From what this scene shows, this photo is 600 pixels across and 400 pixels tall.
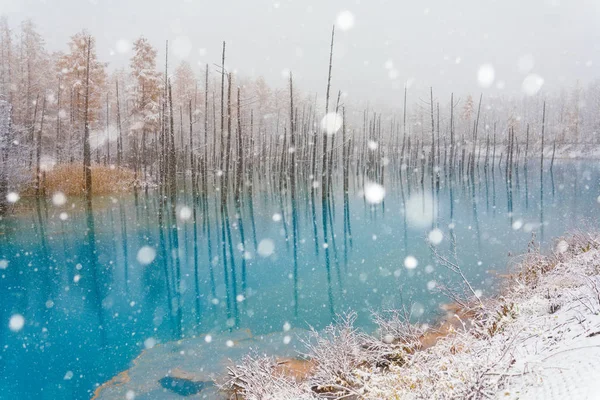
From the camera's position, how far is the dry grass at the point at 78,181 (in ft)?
90.4

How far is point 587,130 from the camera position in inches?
A: 3312

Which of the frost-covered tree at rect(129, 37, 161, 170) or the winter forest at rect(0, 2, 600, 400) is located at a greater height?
the frost-covered tree at rect(129, 37, 161, 170)

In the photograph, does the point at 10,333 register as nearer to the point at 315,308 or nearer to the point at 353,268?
the point at 315,308

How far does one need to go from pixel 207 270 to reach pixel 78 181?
67.8ft

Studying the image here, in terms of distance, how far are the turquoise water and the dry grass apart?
3.93 metres

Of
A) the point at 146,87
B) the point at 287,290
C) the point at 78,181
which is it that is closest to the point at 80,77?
the point at 146,87

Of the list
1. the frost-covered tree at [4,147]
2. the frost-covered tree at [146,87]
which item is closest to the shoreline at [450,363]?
the frost-covered tree at [4,147]

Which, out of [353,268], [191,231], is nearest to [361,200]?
[191,231]

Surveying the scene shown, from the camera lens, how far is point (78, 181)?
28094mm

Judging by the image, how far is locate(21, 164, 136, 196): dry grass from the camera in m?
27.6

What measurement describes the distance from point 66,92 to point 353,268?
135 feet

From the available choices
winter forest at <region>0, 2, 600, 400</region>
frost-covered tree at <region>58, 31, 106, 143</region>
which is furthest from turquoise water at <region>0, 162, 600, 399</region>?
frost-covered tree at <region>58, 31, 106, 143</region>

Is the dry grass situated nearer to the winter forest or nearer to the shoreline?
the winter forest

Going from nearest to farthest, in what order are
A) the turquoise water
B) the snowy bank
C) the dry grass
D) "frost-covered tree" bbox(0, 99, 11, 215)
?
the snowy bank
the turquoise water
"frost-covered tree" bbox(0, 99, 11, 215)
the dry grass
